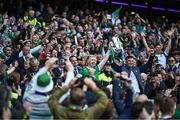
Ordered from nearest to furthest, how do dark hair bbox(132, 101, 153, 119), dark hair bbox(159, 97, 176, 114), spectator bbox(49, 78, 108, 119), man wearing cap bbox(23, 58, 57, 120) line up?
spectator bbox(49, 78, 108, 119) < dark hair bbox(132, 101, 153, 119) < man wearing cap bbox(23, 58, 57, 120) < dark hair bbox(159, 97, 176, 114)

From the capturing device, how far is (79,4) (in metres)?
19.0

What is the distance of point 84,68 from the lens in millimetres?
9891

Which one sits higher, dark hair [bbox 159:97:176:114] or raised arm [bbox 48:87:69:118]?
raised arm [bbox 48:87:69:118]

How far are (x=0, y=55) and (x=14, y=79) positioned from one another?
243cm

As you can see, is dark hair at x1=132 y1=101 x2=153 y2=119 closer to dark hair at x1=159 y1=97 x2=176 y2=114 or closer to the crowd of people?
the crowd of people

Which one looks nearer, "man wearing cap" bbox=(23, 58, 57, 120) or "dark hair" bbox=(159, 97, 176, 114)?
"man wearing cap" bbox=(23, 58, 57, 120)

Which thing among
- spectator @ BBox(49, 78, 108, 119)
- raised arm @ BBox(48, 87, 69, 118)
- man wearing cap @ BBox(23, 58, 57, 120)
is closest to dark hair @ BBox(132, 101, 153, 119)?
spectator @ BBox(49, 78, 108, 119)

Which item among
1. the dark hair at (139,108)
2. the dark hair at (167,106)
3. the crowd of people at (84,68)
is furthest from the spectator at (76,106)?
the dark hair at (167,106)

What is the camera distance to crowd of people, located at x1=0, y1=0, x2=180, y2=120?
560cm

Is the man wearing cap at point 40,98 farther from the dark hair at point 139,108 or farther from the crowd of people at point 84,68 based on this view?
the dark hair at point 139,108

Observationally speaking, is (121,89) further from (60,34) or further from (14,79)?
(60,34)

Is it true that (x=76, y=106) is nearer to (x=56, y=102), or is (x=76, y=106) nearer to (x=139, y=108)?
(x=56, y=102)

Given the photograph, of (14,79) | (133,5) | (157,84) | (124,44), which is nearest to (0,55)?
(14,79)

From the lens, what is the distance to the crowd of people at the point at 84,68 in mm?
5602
